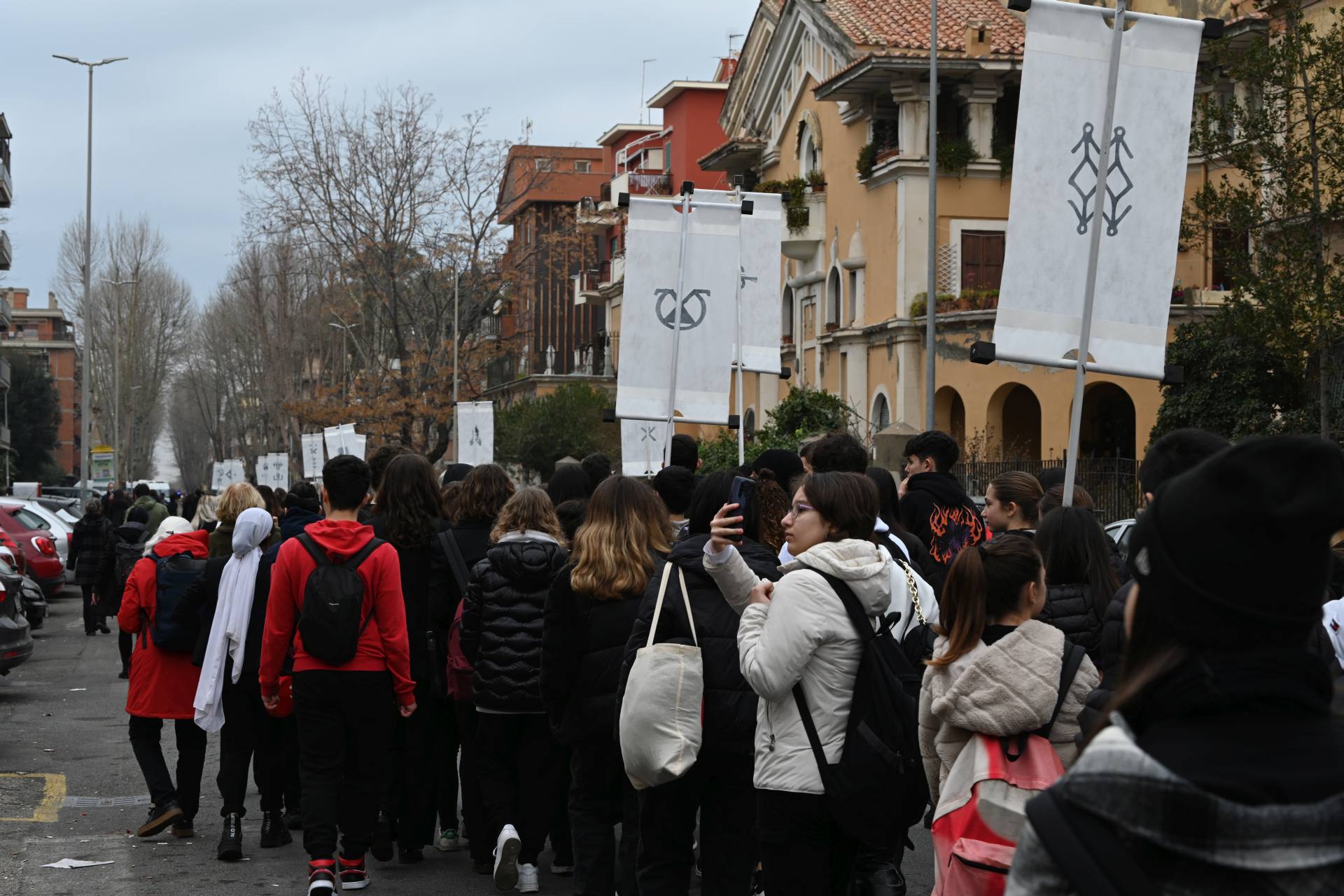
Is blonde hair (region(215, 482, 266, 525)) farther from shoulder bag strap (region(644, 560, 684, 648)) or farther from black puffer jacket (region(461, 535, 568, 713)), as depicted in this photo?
shoulder bag strap (region(644, 560, 684, 648))

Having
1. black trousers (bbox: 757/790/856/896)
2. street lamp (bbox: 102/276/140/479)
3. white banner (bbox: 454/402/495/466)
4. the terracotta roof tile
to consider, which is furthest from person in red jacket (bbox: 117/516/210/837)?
street lamp (bbox: 102/276/140/479)

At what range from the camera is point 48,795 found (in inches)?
435

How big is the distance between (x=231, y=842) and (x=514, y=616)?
87.7 inches

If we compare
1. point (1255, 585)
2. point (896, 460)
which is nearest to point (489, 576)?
point (1255, 585)

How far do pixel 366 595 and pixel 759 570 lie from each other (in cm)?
219

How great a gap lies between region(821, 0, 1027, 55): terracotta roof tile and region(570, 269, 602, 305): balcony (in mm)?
27897

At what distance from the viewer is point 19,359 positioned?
10875 centimetres

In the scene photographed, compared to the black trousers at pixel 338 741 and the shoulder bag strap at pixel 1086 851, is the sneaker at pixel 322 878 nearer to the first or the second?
the black trousers at pixel 338 741

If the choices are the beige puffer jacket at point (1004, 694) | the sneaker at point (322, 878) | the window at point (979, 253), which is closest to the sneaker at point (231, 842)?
the sneaker at point (322, 878)

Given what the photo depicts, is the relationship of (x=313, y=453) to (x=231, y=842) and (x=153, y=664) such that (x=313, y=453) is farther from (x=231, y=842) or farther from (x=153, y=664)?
(x=231, y=842)

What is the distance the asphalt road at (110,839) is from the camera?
8.29m

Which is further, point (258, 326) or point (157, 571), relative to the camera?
point (258, 326)

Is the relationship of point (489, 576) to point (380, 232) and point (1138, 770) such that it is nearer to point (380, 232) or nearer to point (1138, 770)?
point (1138, 770)

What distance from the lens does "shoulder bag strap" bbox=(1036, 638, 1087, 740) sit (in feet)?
16.1
